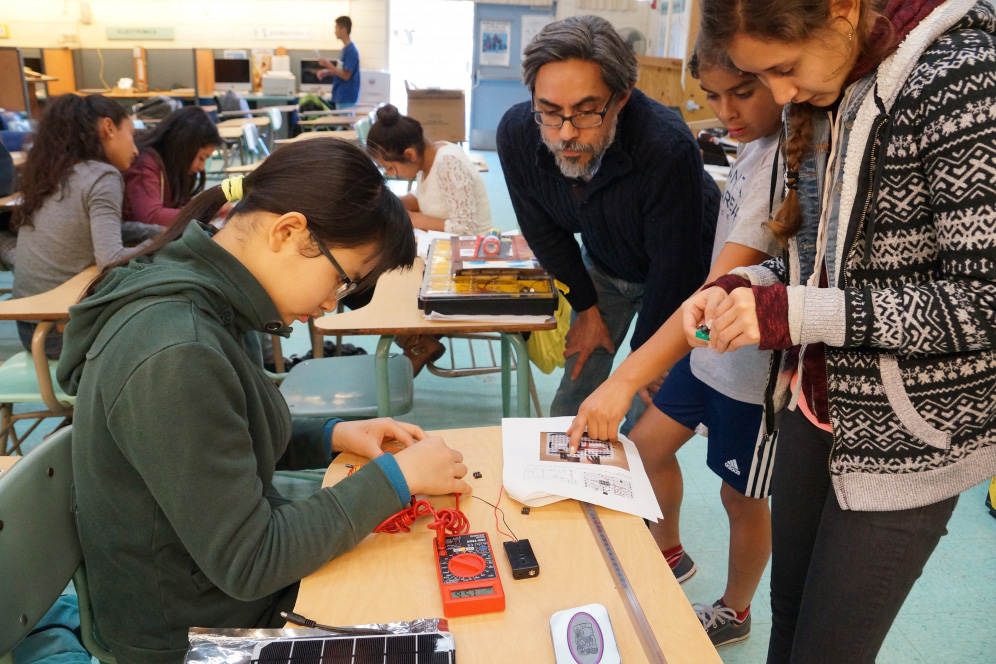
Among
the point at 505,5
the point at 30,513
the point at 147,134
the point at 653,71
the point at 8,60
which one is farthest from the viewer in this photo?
the point at 505,5

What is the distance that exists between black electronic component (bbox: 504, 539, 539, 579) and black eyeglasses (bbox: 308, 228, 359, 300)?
1.43ft

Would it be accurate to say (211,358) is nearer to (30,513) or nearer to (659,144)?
(30,513)

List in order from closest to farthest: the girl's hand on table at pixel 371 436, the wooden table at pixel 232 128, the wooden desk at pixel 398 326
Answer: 1. the girl's hand on table at pixel 371 436
2. the wooden desk at pixel 398 326
3. the wooden table at pixel 232 128

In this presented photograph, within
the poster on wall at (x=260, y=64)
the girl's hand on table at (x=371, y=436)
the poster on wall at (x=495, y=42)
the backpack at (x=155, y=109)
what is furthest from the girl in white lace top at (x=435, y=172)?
the poster on wall at (x=495, y=42)

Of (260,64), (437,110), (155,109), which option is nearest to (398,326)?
(437,110)

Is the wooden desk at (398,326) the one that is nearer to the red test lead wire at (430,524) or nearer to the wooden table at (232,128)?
the red test lead wire at (430,524)

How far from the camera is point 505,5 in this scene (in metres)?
9.20

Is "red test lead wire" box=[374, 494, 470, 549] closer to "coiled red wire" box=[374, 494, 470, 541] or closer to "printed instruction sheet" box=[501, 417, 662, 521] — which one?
"coiled red wire" box=[374, 494, 470, 541]

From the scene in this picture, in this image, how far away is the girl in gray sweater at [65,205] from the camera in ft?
8.37

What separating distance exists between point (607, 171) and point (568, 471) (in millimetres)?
828

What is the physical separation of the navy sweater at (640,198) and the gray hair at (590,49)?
0.32ft

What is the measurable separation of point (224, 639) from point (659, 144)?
1.33 meters

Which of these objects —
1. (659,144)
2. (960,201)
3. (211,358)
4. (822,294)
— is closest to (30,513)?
(211,358)

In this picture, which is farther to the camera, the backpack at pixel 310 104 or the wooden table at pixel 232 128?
the backpack at pixel 310 104
